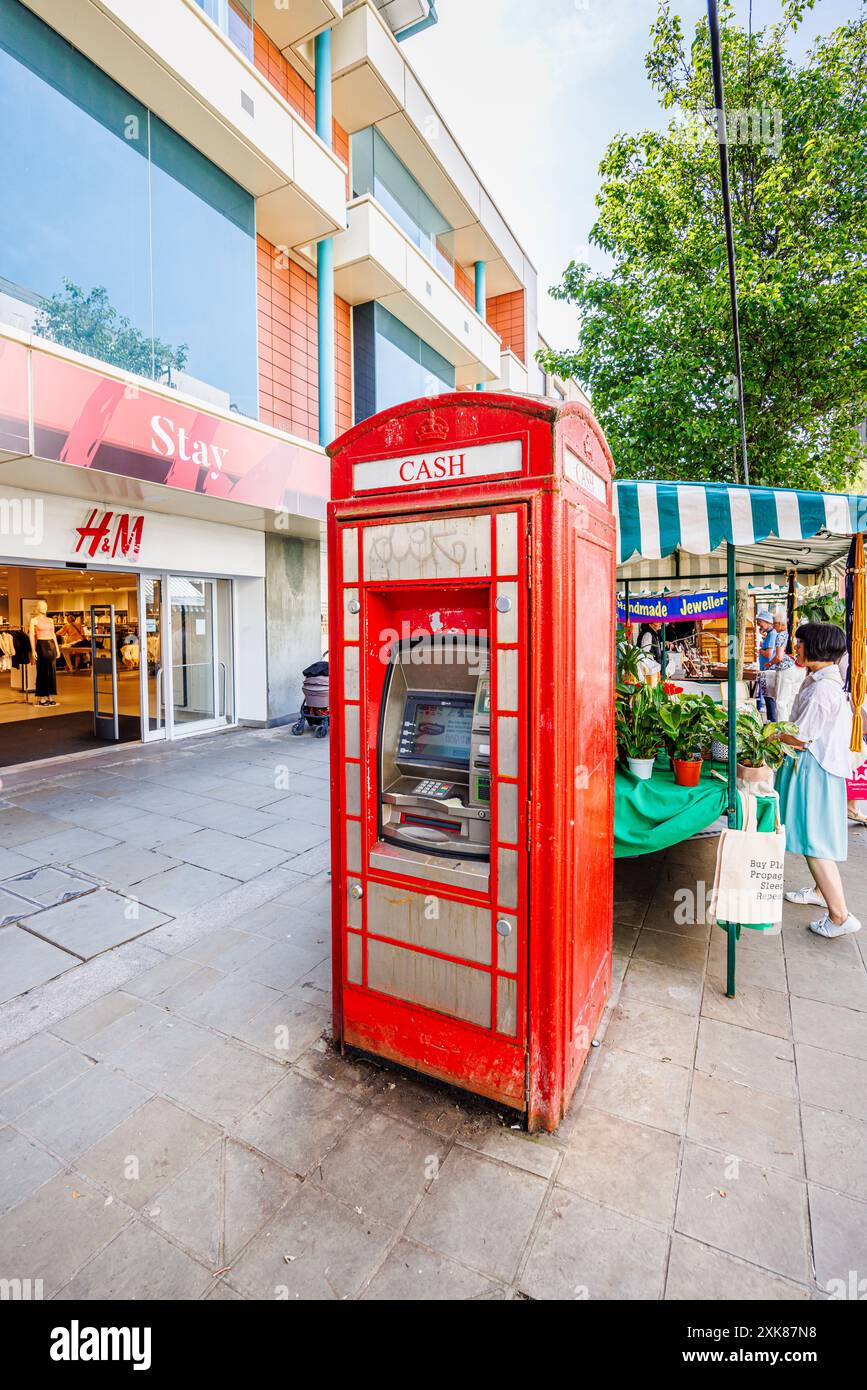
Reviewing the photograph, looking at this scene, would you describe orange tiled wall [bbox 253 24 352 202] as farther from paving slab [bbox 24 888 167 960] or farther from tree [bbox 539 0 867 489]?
paving slab [bbox 24 888 167 960]

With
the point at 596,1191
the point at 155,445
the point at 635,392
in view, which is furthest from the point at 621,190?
the point at 596,1191

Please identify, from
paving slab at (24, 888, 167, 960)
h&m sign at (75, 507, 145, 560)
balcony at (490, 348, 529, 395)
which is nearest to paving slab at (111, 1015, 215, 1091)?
paving slab at (24, 888, 167, 960)

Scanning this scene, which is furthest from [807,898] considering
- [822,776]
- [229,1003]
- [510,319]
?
[510,319]

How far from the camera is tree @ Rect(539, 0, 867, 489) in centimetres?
882

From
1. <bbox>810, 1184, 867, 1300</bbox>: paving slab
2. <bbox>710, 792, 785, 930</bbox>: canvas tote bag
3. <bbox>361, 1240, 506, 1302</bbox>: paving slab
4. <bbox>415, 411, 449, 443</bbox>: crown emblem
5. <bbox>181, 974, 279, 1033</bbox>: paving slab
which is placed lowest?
<bbox>810, 1184, 867, 1300</bbox>: paving slab

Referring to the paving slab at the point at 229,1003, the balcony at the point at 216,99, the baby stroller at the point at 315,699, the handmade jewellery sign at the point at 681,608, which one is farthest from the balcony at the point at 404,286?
the paving slab at the point at 229,1003

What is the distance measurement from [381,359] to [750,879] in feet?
39.6

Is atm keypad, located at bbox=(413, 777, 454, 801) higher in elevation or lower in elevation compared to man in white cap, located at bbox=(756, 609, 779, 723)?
lower

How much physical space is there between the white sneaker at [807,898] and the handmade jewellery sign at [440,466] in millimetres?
4051

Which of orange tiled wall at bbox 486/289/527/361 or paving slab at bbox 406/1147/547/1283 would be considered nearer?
paving slab at bbox 406/1147/547/1283

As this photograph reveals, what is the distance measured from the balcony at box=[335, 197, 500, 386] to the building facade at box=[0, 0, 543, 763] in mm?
56

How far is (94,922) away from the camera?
13.8 feet

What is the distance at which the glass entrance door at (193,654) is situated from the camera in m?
10.2

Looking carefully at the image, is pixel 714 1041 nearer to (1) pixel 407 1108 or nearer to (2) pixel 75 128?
(1) pixel 407 1108
